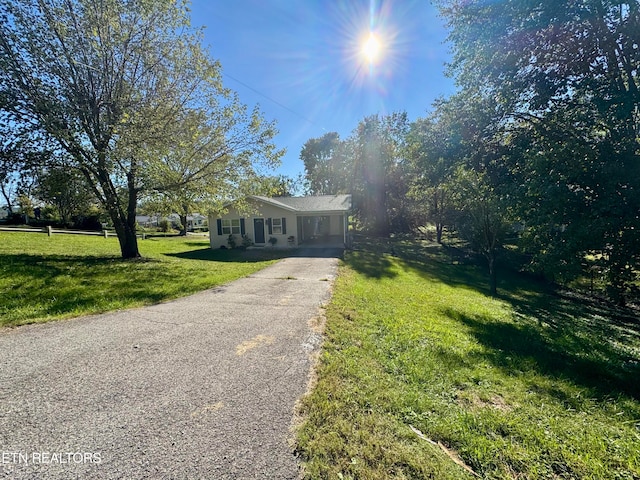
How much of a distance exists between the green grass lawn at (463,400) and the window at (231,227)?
13571 millimetres

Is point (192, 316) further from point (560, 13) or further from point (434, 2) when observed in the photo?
point (434, 2)

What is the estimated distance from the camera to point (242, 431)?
228cm

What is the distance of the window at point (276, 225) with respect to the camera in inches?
723

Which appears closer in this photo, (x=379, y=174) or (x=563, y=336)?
(x=563, y=336)

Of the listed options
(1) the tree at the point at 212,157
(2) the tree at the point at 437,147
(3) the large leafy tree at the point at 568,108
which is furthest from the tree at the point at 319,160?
(3) the large leafy tree at the point at 568,108

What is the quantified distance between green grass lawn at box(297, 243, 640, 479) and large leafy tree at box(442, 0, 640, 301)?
2524 millimetres

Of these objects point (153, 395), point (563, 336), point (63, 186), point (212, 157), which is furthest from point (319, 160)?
point (153, 395)

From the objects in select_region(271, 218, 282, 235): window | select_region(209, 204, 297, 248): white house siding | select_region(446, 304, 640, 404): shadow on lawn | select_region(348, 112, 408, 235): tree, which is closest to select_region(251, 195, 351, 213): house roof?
select_region(209, 204, 297, 248): white house siding

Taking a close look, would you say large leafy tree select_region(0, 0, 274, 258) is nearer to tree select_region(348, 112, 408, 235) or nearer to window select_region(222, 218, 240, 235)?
window select_region(222, 218, 240, 235)

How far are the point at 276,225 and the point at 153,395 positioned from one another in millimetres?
15935

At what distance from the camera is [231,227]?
62.0 feet

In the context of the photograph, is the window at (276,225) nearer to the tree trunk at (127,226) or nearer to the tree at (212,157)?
the tree at (212,157)

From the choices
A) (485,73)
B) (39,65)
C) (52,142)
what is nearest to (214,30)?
(39,65)

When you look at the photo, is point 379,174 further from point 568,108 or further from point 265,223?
point 568,108
